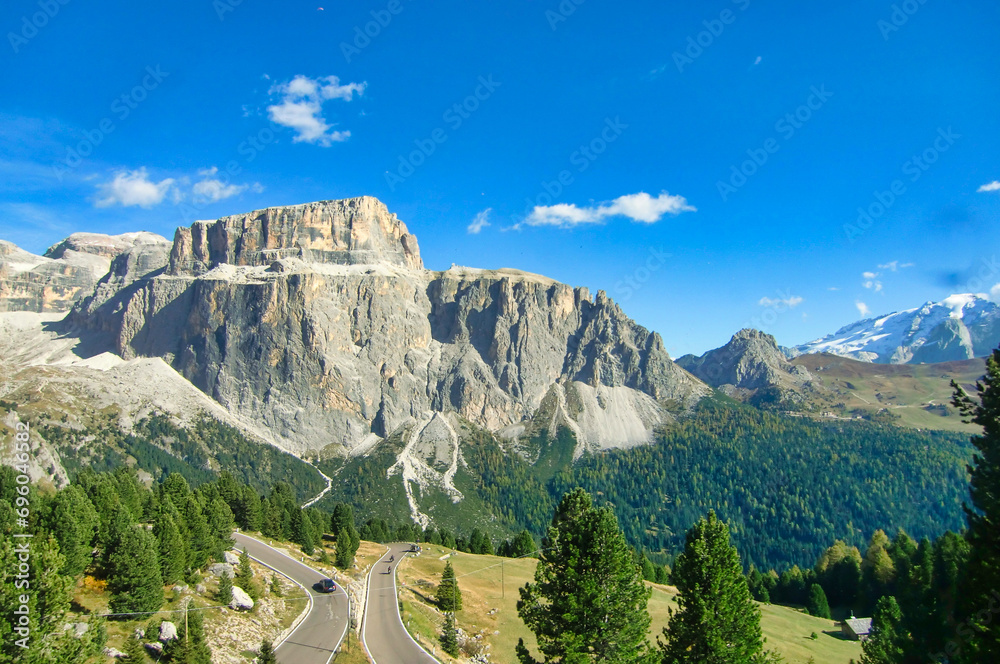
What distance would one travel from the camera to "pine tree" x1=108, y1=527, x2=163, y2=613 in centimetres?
3453

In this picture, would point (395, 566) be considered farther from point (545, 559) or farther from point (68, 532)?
point (545, 559)

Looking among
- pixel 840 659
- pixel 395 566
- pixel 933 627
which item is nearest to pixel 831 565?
pixel 840 659

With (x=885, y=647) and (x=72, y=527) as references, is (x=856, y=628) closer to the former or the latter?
(x=885, y=647)

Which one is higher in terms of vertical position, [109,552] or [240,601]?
[109,552]

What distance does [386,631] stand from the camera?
145ft

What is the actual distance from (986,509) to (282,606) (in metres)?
44.3

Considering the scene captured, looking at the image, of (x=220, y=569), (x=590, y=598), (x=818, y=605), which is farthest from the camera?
(x=818, y=605)

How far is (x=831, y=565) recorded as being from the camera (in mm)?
98500

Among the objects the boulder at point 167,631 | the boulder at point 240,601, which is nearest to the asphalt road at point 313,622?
the boulder at point 240,601

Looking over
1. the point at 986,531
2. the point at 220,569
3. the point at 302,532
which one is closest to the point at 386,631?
the point at 220,569

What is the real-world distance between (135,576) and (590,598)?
2779 cm

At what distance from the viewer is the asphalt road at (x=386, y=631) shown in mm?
39406

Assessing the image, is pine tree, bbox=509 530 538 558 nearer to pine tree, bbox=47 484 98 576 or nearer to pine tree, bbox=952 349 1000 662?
pine tree, bbox=47 484 98 576

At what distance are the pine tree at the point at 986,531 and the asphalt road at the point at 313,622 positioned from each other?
3395 centimetres
